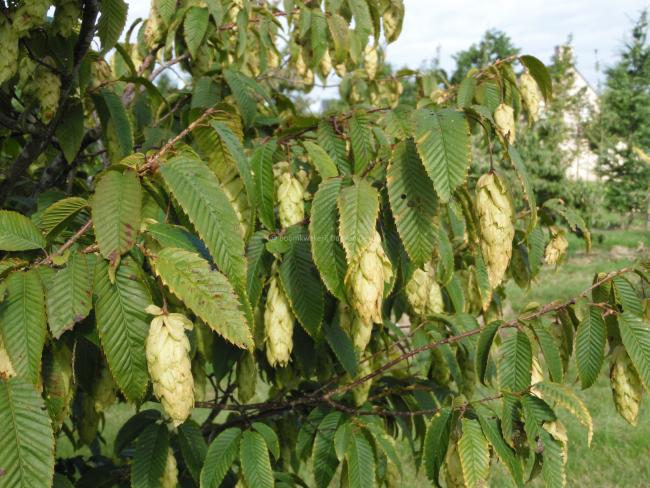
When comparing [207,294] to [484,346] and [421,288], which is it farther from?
[421,288]

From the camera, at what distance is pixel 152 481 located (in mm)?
1356

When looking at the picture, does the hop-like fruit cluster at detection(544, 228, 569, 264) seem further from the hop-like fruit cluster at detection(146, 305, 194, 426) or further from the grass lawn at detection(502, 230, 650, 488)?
the hop-like fruit cluster at detection(146, 305, 194, 426)

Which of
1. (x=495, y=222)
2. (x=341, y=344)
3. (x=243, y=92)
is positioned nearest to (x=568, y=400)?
(x=495, y=222)

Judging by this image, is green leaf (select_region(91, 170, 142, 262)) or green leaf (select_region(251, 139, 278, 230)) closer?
green leaf (select_region(91, 170, 142, 262))

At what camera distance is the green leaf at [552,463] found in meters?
1.18

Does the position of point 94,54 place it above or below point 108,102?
above

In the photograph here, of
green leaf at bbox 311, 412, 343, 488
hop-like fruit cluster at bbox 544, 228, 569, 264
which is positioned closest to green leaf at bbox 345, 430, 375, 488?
green leaf at bbox 311, 412, 343, 488

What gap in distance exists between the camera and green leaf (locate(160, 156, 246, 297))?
90 cm

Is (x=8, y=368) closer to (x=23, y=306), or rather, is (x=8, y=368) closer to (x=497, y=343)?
(x=23, y=306)

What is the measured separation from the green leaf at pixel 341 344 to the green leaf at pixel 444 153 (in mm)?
595

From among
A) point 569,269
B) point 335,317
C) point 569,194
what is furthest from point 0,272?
Answer: point 569,194

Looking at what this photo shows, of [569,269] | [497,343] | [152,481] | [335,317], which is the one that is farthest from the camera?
[569,269]

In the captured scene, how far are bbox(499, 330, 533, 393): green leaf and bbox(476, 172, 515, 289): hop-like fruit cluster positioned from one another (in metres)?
0.33

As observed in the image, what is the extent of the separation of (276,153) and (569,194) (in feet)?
36.0
